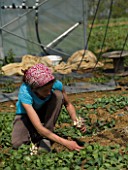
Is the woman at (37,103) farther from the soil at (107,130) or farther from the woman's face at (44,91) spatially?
the soil at (107,130)

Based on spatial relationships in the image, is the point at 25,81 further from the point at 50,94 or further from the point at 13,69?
the point at 13,69

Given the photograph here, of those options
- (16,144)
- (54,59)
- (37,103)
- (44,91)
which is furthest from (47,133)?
(54,59)

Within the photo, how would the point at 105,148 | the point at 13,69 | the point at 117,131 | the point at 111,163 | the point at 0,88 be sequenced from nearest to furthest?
the point at 111,163 < the point at 105,148 < the point at 117,131 < the point at 0,88 < the point at 13,69

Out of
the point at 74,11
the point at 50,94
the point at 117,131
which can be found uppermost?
the point at 74,11

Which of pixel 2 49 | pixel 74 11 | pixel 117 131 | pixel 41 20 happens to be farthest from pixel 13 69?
pixel 117 131

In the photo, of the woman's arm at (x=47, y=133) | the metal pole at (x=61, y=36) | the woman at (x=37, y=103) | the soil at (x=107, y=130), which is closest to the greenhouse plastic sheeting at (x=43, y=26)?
the metal pole at (x=61, y=36)

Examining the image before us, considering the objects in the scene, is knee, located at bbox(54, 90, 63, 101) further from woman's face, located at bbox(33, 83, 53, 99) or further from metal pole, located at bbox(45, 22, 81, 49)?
metal pole, located at bbox(45, 22, 81, 49)

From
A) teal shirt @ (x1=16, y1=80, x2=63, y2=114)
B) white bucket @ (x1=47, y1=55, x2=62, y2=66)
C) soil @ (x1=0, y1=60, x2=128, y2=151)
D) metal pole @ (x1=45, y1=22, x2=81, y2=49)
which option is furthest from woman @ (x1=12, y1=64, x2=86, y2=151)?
metal pole @ (x1=45, y1=22, x2=81, y2=49)

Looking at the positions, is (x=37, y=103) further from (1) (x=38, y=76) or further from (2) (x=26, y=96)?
(1) (x=38, y=76)

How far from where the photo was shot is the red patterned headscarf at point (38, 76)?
3457 mm

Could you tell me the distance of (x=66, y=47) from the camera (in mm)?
11625

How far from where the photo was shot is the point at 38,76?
11.4ft

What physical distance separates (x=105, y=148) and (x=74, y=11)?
8164mm

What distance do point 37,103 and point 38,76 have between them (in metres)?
0.44
